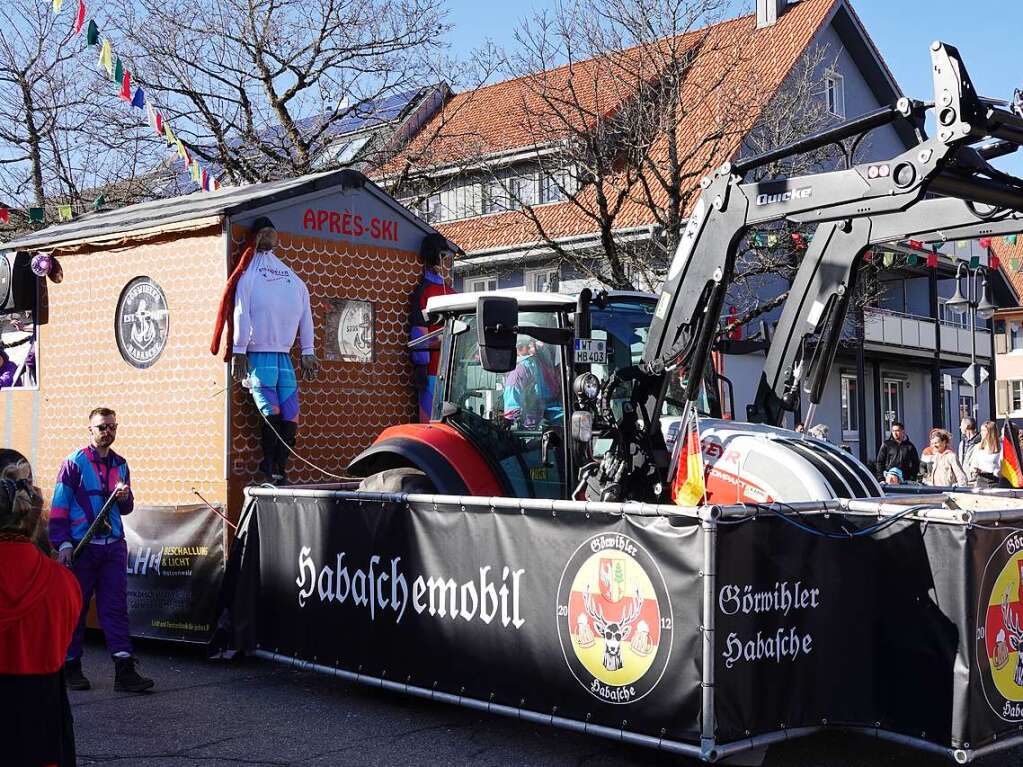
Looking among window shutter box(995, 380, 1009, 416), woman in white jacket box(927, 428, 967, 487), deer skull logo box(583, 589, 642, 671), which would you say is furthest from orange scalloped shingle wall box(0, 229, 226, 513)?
window shutter box(995, 380, 1009, 416)

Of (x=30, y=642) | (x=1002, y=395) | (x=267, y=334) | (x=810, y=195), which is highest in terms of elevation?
(x=810, y=195)

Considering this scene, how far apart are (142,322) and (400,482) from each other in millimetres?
3062

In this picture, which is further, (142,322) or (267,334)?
(142,322)

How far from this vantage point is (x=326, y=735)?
664 cm

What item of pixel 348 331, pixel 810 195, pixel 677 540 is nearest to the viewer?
pixel 677 540

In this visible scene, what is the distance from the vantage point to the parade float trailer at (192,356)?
9.05 metres

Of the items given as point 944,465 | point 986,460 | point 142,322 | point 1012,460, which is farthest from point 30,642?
point 986,460

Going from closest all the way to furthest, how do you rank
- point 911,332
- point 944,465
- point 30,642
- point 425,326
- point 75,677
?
point 30,642 → point 75,677 → point 425,326 → point 944,465 → point 911,332

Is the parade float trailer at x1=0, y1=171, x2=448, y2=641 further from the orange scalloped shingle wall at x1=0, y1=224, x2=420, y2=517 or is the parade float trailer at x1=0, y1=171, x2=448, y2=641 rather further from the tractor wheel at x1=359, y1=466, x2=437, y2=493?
the tractor wheel at x1=359, y1=466, x2=437, y2=493

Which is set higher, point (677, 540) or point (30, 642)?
point (677, 540)

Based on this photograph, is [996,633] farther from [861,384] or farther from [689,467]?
[861,384]

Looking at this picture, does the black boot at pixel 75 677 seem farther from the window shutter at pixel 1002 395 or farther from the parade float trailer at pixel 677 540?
the window shutter at pixel 1002 395

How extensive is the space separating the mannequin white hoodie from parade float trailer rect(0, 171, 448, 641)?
25cm

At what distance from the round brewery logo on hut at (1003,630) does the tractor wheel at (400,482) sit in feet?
11.8
